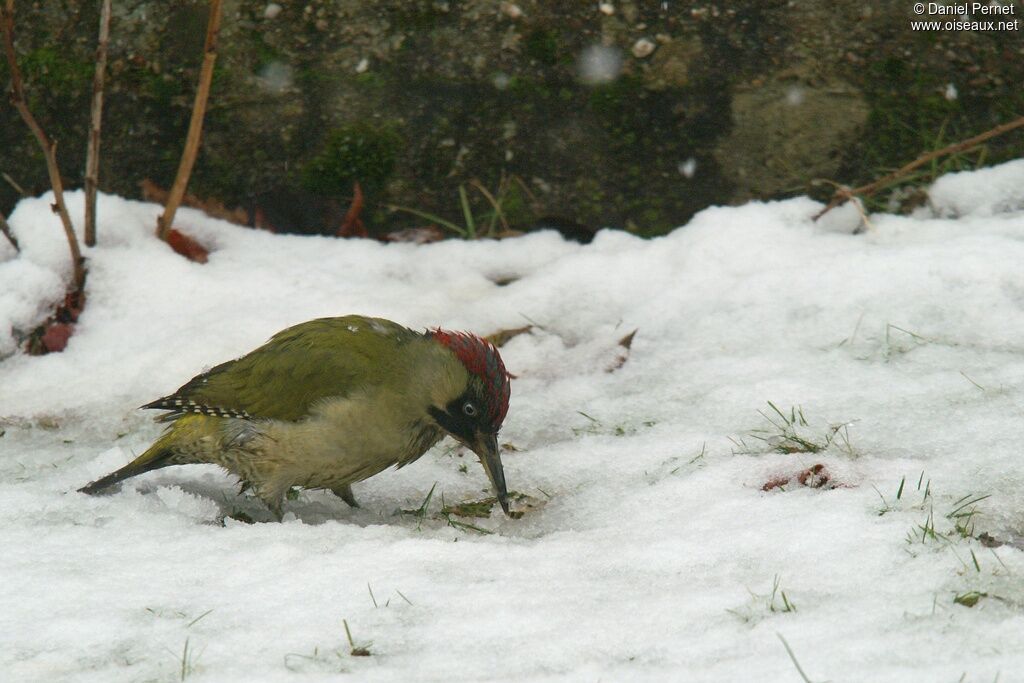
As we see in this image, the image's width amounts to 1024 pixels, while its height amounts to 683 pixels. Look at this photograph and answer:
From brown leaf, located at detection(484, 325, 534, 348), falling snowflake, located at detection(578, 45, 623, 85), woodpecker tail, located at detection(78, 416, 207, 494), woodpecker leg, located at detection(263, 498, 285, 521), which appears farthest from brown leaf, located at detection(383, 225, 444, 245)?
woodpecker leg, located at detection(263, 498, 285, 521)

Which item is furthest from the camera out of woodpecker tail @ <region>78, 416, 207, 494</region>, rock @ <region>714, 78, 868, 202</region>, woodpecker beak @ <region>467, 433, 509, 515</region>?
rock @ <region>714, 78, 868, 202</region>

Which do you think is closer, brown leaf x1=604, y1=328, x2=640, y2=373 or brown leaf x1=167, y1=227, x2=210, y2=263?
brown leaf x1=604, y1=328, x2=640, y2=373

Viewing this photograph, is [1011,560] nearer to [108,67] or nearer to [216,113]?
[216,113]

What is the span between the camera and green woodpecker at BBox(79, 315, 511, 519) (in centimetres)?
351

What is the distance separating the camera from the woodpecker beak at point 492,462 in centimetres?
350

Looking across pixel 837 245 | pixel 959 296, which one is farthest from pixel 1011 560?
pixel 837 245

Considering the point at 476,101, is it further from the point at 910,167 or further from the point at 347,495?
the point at 347,495

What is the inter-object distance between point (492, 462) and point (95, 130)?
2.25m

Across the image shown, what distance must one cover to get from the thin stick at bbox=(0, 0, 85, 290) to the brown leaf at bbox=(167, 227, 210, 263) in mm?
396

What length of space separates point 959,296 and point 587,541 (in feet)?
6.80

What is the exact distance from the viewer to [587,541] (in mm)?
3045

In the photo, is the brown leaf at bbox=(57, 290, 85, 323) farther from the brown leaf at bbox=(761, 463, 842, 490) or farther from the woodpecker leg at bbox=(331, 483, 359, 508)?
the brown leaf at bbox=(761, 463, 842, 490)

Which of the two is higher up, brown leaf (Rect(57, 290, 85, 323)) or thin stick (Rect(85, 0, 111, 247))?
thin stick (Rect(85, 0, 111, 247))

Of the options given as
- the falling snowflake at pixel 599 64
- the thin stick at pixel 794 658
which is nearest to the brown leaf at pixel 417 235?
the falling snowflake at pixel 599 64
